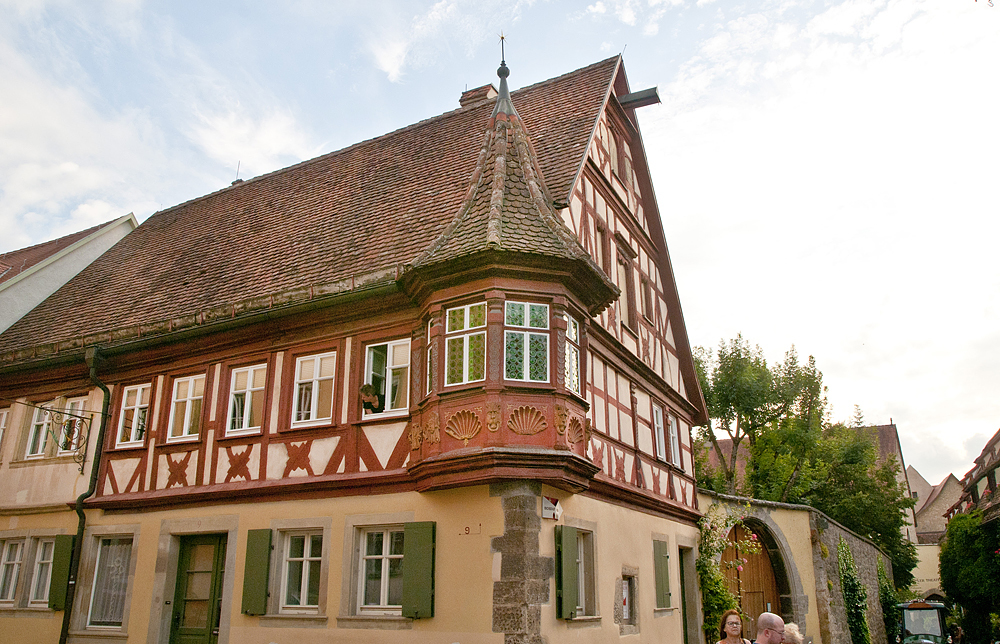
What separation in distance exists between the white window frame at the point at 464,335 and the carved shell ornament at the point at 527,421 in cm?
65

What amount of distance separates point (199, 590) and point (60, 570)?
8.79 ft

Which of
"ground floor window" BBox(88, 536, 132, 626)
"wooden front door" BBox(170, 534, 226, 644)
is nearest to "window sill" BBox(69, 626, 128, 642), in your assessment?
"ground floor window" BBox(88, 536, 132, 626)

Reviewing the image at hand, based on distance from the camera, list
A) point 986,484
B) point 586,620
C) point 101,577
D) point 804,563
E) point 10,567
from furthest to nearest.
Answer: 1. point 986,484
2. point 804,563
3. point 10,567
4. point 101,577
5. point 586,620

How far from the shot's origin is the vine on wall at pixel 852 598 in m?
21.9

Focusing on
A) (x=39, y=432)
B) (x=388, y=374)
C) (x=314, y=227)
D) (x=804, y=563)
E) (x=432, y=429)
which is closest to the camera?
(x=432, y=429)

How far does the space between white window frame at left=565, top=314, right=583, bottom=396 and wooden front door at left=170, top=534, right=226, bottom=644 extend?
6023 mm

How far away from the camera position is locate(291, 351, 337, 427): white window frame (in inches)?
476

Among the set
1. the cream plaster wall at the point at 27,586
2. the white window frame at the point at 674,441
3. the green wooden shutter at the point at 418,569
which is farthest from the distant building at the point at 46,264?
the white window frame at the point at 674,441

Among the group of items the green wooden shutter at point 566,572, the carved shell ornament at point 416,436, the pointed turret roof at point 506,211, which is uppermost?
the pointed turret roof at point 506,211

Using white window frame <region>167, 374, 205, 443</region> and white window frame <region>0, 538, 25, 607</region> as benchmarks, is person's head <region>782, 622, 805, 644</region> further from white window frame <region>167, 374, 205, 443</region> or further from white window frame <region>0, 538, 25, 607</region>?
white window frame <region>0, 538, 25, 607</region>

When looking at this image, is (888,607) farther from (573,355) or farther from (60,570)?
(60,570)

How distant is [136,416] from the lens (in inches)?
553

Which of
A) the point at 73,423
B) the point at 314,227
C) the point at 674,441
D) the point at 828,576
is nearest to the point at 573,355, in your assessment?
the point at 314,227

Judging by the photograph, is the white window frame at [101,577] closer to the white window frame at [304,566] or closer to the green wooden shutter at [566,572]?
the white window frame at [304,566]
